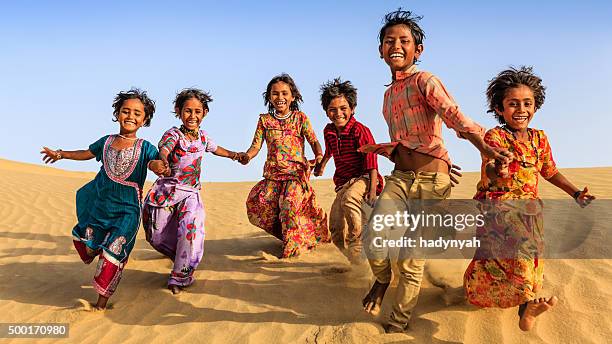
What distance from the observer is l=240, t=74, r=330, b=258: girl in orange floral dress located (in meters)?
6.17

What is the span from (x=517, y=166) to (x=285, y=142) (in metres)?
3.02

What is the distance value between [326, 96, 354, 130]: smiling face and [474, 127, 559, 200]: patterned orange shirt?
6.65 ft

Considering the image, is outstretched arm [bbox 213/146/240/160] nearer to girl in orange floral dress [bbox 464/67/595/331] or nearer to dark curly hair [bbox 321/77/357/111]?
dark curly hair [bbox 321/77/357/111]

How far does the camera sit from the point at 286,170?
6223 millimetres

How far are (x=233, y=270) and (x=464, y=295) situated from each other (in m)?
2.69

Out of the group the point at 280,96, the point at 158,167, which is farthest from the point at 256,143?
the point at 158,167

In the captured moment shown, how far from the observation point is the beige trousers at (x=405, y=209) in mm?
3771

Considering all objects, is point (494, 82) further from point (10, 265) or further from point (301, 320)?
point (10, 265)

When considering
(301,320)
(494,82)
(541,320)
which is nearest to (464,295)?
(541,320)

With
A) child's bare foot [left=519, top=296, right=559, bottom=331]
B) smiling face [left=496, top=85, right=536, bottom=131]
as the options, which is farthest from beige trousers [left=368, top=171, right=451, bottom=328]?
child's bare foot [left=519, top=296, right=559, bottom=331]

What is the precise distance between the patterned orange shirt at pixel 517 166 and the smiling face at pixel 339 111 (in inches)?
79.8

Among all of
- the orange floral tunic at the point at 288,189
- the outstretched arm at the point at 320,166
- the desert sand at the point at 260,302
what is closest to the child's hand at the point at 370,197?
the desert sand at the point at 260,302

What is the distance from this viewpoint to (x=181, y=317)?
4.59m

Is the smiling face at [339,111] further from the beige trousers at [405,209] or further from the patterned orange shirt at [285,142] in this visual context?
the beige trousers at [405,209]
